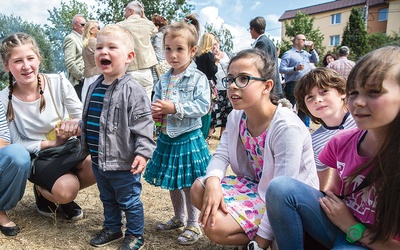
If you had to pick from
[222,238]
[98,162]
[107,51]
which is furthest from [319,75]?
[98,162]

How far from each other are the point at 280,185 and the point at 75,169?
5.09 ft

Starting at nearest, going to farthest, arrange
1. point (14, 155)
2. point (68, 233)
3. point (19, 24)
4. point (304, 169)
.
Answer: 1. point (304, 169)
2. point (14, 155)
3. point (68, 233)
4. point (19, 24)

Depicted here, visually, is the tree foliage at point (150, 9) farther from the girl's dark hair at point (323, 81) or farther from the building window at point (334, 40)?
the building window at point (334, 40)

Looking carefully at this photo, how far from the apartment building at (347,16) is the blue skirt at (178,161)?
4146 centimetres

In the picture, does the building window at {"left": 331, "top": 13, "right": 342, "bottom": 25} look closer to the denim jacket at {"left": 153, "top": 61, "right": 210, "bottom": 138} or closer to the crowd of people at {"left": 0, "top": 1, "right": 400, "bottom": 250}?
the crowd of people at {"left": 0, "top": 1, "right": 400, "bottom": 250}

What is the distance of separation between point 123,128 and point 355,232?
4.39ft

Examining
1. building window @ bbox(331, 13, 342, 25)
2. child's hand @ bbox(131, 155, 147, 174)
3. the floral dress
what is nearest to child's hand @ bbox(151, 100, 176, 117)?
child's hand @ bbox(131, 155, 147, 174)

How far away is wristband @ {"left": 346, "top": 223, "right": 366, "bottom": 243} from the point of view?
1309 mm

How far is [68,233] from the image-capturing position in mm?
2271

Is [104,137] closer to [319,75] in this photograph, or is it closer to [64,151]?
[64,151]

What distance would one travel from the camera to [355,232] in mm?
1318

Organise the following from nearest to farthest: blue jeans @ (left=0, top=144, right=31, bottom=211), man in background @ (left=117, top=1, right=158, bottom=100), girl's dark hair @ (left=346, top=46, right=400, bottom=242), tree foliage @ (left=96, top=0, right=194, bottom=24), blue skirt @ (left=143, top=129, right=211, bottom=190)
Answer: girl's dark hair @ (left=346, top=46, right=400, bottom=242), blue jeans @ (left=0, top=144, right=31, bottom=211), blue skirt @ (left=143, top=129, right=211, bottom=190), man in background @ (left=117, top=1, right=158, bottom=100), tree foliage @ (left=96, top=0, right=194, bottom=24)

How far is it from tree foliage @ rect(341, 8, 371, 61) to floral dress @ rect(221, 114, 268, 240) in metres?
30.5

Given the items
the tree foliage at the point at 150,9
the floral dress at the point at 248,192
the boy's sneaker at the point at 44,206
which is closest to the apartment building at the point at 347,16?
the tree foliage at the point at 150,9
